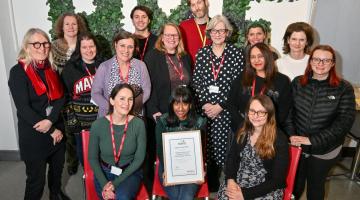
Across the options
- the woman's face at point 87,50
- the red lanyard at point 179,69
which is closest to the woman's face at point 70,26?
the woman's face at point 87,50

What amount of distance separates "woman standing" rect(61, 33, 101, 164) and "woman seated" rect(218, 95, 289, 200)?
160cm


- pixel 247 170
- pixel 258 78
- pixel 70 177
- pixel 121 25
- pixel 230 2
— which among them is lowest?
pixel 70 177

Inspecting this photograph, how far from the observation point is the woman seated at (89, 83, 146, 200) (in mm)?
2838

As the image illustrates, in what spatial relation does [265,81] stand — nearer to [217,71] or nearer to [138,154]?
[217,71]

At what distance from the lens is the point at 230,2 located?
4207 millimetres

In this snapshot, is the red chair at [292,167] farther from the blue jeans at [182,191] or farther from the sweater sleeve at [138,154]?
the sweater sleeve at [138,154]

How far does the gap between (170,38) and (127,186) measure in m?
1.57

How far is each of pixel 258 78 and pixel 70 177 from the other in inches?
107

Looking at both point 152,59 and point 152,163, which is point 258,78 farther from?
point 152,163

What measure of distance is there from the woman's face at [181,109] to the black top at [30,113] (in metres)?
1.13

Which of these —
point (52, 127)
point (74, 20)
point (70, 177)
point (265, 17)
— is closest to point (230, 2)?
point (265, 17)

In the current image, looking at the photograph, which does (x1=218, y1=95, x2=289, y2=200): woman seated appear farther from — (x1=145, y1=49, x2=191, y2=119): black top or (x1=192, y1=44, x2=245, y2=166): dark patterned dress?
(x1=145, y1=49, x2=191, y2=119): black top

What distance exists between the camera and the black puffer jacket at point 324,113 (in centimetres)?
288

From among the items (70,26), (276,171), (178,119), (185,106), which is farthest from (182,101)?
(70,26)
